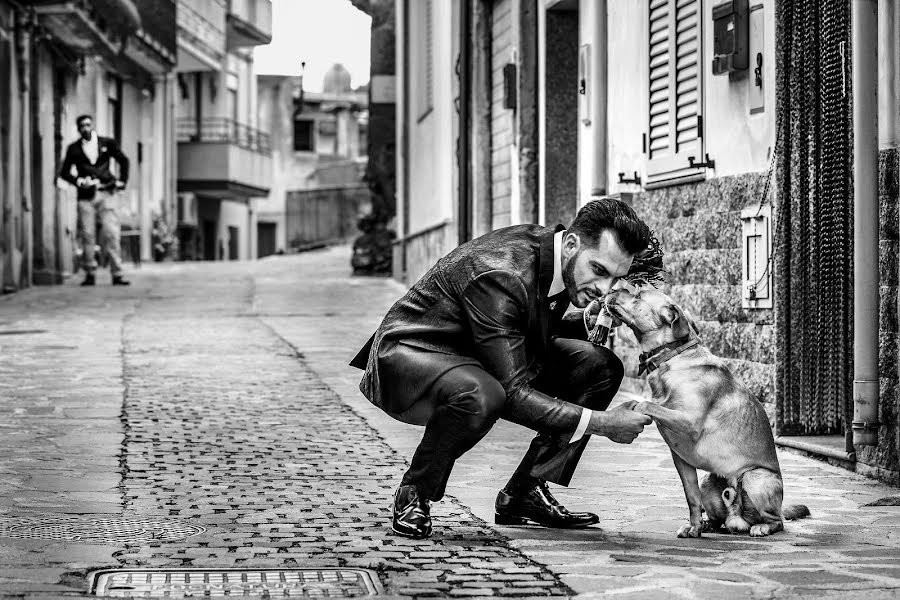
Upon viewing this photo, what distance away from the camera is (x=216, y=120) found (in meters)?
48.1

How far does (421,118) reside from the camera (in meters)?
22.9

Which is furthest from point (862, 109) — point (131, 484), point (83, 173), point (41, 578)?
point (83, 173)

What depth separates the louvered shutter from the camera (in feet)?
30.9

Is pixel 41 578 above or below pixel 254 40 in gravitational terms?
below

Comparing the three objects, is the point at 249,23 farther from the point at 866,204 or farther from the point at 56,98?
the point at 866,204

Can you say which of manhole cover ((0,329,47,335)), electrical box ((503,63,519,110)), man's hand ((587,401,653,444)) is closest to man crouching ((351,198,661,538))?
man's hand ((587,401,653,444))

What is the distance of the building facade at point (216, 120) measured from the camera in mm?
44531

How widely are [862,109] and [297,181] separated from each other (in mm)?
57362

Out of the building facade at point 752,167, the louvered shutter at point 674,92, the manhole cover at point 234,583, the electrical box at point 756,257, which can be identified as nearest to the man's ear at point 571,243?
the building facade at point 752,167

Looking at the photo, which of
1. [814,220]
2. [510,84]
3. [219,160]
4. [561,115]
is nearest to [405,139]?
[510,84]

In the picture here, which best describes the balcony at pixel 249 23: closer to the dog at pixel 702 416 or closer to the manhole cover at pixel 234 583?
the dog at pixel 702 416

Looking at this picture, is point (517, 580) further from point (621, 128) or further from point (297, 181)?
point (297, 181)

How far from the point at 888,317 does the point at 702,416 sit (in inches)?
69.8

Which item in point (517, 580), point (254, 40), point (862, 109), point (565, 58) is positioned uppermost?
point (254, 40)
